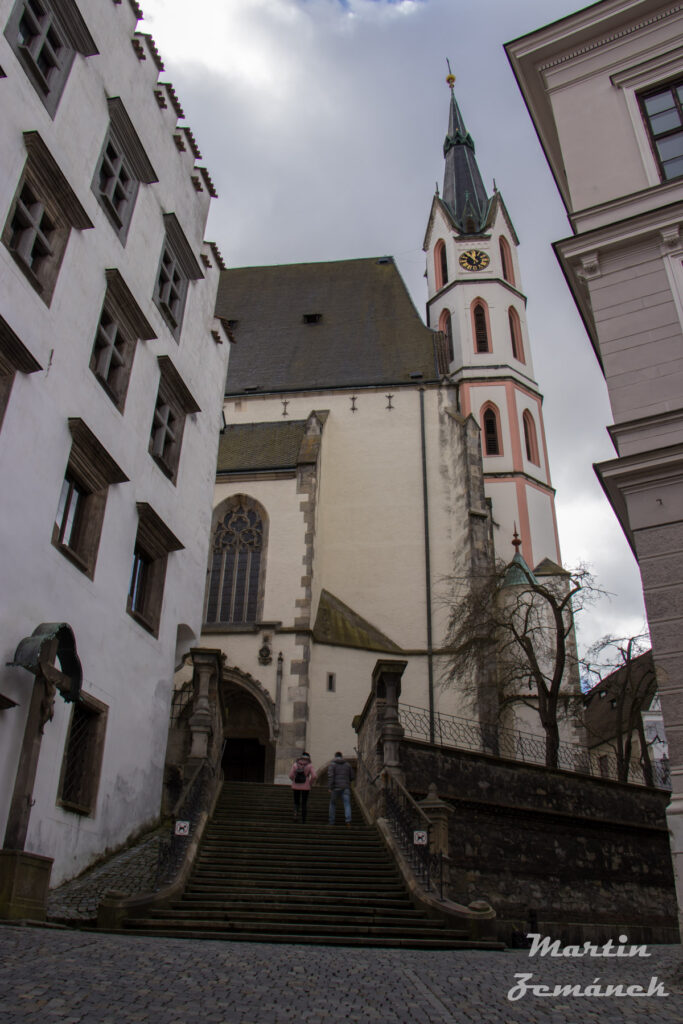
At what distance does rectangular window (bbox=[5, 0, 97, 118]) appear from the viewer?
37.3 ft

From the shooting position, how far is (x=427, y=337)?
107 ft

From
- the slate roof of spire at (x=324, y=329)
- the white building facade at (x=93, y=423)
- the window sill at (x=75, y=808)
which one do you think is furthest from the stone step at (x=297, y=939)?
the slate roof of spire at (x=324, y=329)

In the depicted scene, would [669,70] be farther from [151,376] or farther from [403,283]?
[403,283]

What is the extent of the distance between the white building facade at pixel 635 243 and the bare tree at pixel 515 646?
27.0 feet

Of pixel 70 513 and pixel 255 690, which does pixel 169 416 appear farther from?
pixel 255 690

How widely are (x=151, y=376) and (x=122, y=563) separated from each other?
12.0 ft

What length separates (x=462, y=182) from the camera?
4284 cm

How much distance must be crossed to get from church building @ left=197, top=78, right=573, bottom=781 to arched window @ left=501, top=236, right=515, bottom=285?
0.10 m

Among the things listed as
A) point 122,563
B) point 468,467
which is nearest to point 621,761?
point 468,467

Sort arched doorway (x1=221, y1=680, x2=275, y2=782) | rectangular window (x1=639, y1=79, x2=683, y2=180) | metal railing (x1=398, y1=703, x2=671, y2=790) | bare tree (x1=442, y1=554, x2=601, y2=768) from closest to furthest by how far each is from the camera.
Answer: rectangular window (x1=639, y1=79, x2=683, y2=180) → bare tree (x1=442, y1=554, x2=601, y2=768) → metal railing (x1=398, y1=703, x2=671, y2=790) → arched doorway (x1=221, y1=680, x2=275, y2=782)

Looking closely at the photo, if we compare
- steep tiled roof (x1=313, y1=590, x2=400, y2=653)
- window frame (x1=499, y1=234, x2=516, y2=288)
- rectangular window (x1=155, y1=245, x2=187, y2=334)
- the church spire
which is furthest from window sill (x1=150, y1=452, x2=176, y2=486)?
the church spire

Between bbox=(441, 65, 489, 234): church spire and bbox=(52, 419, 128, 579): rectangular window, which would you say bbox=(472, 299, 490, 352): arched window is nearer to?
bbox=(441, 65, 489, 234): church spire

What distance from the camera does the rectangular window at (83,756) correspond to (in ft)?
36.9

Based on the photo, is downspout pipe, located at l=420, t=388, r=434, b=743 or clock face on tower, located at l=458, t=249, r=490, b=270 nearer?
downspout pipe, located at l=420, t=388, r=434, b=743
